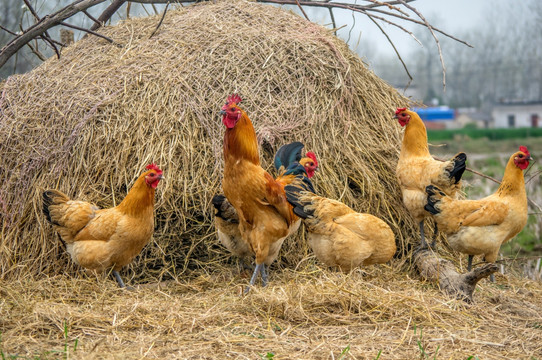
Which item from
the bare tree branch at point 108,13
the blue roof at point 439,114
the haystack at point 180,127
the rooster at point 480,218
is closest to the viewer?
the rooster at point 480,218

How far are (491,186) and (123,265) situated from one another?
988 centimetres

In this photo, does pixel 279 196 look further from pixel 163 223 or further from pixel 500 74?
pixel 500 74

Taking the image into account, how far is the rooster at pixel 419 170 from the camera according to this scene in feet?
17.2

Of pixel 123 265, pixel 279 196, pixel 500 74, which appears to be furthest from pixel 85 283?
pixel 500 74

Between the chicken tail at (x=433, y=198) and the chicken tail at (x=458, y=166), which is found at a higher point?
the chicken tail at (x=458, y=166)

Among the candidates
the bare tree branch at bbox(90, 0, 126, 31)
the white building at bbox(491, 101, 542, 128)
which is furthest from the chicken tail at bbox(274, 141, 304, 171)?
the white building at bbox(491, 101, 542, 128)

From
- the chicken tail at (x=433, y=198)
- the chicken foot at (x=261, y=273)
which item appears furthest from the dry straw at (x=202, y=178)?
the chicken tail at (x=433, y=198)

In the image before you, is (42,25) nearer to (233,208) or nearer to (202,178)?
(202,178)

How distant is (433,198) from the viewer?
5.05 meters

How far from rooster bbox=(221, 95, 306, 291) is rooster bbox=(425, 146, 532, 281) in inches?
51.6

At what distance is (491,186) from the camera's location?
503 inches

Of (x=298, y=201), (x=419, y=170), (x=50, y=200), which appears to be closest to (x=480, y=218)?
(x=419, y=170)

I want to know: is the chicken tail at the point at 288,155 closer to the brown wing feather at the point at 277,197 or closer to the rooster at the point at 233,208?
the rooster at the point at 233,208

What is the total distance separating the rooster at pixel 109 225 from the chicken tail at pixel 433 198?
89.0 inches
